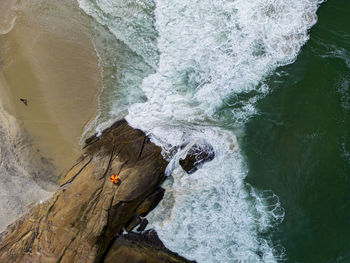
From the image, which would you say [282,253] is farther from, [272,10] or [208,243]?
[272,10]

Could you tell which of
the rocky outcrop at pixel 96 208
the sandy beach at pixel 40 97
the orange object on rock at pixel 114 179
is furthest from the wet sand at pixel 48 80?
the orange object on rock at pixel 114 179

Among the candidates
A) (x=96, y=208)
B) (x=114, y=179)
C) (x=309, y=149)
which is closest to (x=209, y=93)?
(x=309, y=149)

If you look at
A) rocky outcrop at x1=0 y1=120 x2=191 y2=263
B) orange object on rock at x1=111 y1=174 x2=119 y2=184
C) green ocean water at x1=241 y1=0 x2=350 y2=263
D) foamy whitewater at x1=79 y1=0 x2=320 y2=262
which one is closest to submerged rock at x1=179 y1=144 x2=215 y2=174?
foamy whitewater at x1=79 y1=0 x2=320 y2=262

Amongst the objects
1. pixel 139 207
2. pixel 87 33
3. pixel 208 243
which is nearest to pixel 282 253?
pixel 208 243

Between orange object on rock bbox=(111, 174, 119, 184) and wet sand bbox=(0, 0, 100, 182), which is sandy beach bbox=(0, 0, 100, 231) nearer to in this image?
wet sand bbox=(0, 0, 100, 182)

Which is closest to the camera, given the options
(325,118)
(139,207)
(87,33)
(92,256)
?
(92,256)

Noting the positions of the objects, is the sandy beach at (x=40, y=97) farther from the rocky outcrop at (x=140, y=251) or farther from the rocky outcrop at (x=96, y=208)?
the rocky outcrop at (x=140, y=251)

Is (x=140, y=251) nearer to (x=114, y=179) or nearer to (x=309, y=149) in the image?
(x=114, y=179)
